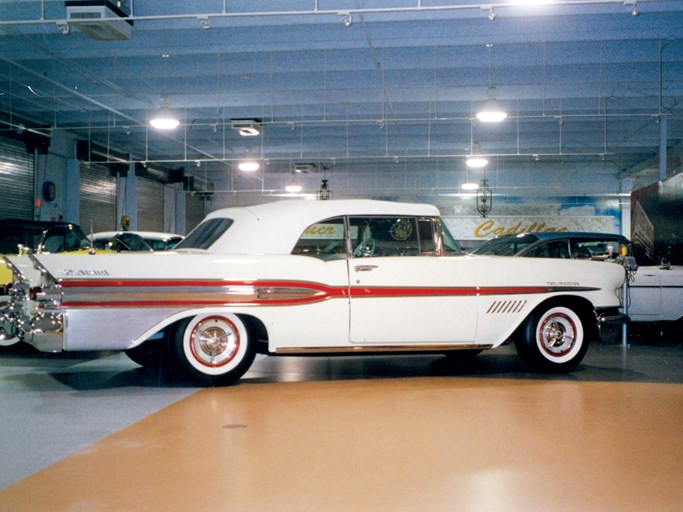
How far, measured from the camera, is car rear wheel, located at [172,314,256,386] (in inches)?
239

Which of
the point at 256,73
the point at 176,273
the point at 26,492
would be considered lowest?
the point at 26,492

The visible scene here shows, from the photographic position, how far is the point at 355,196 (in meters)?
31.0

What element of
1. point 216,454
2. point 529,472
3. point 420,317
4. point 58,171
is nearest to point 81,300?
point 216,454

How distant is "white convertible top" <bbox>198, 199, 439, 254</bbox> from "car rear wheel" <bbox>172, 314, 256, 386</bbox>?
0.67 meters

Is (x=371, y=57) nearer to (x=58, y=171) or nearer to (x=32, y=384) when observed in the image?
(x=32, y=384)

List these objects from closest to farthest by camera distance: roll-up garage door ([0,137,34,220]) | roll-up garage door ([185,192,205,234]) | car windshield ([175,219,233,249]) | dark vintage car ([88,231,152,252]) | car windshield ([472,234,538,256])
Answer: car windshield ([175,219,233,249]) < car windshield ([472,234,538,256]) < dark vintage car ([88,231,152,252]) < roll-up garage door ([0,137,34,220]) < roll-up garage door ([185,192,205,234])

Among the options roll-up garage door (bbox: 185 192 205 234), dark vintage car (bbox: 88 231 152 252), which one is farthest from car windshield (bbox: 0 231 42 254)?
roll-up garage door (bbox: 185 192 205 234)

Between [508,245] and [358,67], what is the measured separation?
5.88 meters

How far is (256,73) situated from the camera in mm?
15375

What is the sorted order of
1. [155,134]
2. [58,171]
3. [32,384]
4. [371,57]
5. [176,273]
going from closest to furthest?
[176,273]
[32,384]
[371,57]
[58,171]
[155,134]

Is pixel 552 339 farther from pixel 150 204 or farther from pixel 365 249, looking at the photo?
pixel 150 204

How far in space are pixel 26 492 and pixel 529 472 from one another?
8.46ft

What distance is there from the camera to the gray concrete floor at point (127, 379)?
4500 mm

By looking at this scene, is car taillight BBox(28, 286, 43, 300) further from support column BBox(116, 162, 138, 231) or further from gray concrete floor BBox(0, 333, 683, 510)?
support column BBox(116, 162, 138, 231)
